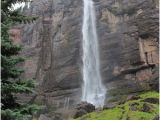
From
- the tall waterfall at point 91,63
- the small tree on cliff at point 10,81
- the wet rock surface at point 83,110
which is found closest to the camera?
the small tree on cliff at point 10,81

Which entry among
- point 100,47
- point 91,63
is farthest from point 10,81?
point 100,47

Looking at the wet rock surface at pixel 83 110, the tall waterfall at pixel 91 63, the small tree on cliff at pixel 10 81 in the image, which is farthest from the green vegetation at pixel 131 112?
the small tree on cliff at pixel 10 81

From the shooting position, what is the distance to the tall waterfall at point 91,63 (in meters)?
50.5

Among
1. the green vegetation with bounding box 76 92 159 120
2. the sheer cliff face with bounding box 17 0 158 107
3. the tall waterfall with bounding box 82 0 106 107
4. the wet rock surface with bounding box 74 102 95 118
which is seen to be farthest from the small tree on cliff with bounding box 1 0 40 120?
the sheer cliff face with bounding box 17 0 158 107

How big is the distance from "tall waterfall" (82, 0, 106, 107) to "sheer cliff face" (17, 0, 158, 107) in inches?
31.4

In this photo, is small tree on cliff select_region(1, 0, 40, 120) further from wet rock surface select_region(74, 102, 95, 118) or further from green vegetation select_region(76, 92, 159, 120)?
wet rock surface select_region(74, 102, 95, 118)

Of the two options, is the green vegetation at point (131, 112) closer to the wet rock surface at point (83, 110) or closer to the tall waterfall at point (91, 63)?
the wet rock surface at point (83, 110)

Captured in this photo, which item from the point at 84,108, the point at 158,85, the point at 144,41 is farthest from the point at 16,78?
the point at 144,41

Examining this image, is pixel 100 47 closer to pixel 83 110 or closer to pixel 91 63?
pixel 91 63

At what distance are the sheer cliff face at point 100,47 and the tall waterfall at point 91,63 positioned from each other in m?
0.80

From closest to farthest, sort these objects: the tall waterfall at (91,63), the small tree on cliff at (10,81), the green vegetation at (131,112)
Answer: the small tree on cliff at (10,81), the green vegetation at (131,112), the tall waterfall at (91,63)

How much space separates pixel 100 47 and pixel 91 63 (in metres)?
2.74

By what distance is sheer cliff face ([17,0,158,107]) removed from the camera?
5062 cm

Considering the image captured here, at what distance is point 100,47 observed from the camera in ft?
180
